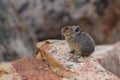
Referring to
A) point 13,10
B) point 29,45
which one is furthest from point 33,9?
point 29,45

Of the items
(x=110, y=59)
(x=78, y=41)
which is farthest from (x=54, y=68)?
(x=110, y=59)

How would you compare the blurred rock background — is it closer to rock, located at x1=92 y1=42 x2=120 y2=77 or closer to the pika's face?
rock, located at x1=92 y1=42 x2=120 y2=77

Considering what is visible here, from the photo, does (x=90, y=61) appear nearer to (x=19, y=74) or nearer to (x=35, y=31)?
(x=19, y=74)

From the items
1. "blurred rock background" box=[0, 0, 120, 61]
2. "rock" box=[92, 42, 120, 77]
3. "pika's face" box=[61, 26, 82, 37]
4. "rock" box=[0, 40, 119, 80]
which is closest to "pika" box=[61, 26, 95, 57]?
"pika's face" box=[61, 26, 82, 37]

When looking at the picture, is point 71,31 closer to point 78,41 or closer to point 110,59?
point 78,41

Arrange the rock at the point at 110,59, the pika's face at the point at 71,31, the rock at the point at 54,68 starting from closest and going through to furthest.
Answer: the rock at the point at 54,68
the pika's face at the point at 71,31
the rock at the point at 110,59

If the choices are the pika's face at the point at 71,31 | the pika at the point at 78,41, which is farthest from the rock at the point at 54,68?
the pika's face at the point at 71,31

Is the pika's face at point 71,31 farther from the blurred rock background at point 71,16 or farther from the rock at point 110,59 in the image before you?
the blurred rock background at point 71,16
